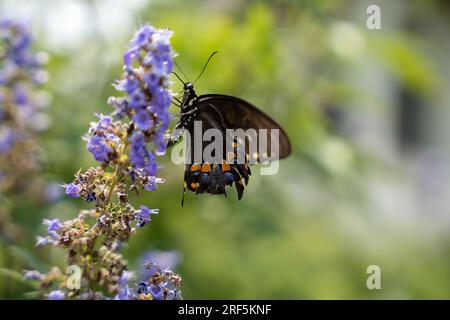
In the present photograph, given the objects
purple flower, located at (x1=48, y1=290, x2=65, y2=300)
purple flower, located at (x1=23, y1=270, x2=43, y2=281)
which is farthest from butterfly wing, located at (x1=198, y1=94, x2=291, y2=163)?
purple flower, located at (x1=48, y1=290, x2=65, y2=300)

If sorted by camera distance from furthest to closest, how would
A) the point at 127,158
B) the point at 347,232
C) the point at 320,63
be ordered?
the point at 347,232, the point at 320,63, the point at 127,158

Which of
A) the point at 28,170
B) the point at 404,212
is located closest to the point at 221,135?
the point at 28,170

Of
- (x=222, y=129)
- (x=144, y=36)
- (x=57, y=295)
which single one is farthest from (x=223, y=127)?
(x=57, y=295)

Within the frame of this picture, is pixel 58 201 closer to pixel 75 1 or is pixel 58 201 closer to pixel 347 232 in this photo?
pixel 75 1

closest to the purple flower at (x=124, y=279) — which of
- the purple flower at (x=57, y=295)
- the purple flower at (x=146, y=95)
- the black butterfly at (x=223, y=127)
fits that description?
the purple flower at (x=57, y=295)

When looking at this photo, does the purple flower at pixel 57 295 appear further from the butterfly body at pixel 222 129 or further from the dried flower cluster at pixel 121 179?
the butterfly body at pixel 222 129

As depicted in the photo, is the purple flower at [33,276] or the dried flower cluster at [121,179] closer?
the dried flower cluster at [121,179]

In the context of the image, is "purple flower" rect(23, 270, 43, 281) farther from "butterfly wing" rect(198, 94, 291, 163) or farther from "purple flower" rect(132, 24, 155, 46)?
"butterfly wing" rect(198, 94, 291, 163)

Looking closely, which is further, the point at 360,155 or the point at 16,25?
the point at 360,155
